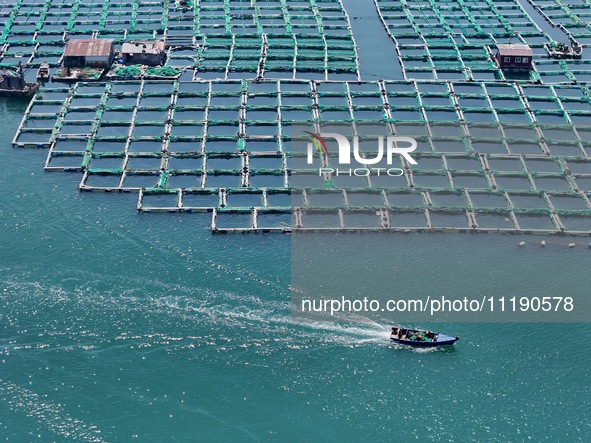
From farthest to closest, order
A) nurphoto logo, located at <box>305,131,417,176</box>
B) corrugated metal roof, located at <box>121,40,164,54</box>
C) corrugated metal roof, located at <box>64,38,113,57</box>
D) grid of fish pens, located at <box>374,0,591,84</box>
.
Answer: corrugated metal roof, located at <box>121,40,164,54</box> < grid of fish pens, located at <box>374,0,591,84</box> < corrugated metal roof, located at <box>64,38,113,57</box> < nurphoto logo, located at <box>305,131,417,176</box>

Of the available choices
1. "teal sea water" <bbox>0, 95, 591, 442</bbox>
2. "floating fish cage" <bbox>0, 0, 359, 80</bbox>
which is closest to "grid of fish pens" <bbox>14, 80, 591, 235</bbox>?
"teal sea water" <bbox>0, 95, 591, 442</bbox>

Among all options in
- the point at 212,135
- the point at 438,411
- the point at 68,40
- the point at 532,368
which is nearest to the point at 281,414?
the point at 438,411

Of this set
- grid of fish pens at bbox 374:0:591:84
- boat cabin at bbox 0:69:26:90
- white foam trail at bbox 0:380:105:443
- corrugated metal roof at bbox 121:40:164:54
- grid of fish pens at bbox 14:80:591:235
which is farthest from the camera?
corrugated metal roof at bbox 121:40:164:54

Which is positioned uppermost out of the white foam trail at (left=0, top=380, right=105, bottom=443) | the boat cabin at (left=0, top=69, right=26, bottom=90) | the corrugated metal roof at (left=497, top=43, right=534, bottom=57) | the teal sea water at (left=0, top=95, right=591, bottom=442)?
the corrugated metal roof at (left=497, top=43, right=534, bottom=57)

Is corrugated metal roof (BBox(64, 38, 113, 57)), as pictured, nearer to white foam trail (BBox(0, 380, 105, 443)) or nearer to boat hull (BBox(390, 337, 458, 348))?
white foam trail (BBox(0, 380, 105, 443))

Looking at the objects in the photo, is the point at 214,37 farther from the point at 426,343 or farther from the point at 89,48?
the point at 426,343

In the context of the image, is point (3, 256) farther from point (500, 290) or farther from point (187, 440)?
point (500, 290)
